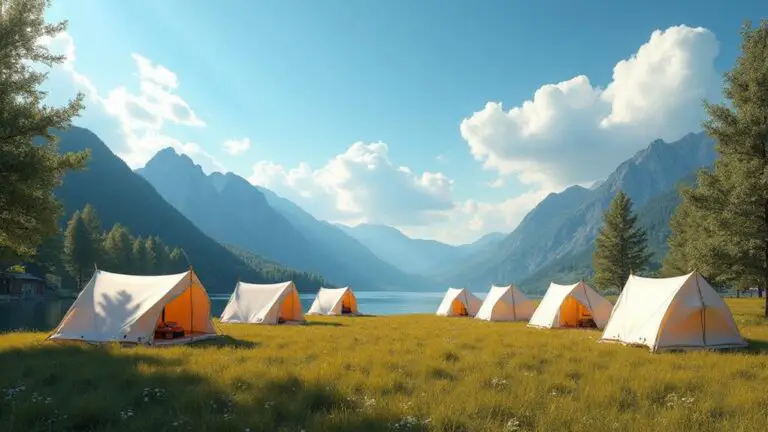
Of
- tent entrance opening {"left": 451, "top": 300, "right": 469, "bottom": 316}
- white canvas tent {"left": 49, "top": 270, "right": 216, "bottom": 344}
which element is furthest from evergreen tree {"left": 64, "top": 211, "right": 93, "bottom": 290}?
→ white canvas tent {"left": 49, "top": 270, "right": 216, "bottom": 344}

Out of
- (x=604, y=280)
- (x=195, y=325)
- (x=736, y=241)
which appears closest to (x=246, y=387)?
(x=195, y=325)

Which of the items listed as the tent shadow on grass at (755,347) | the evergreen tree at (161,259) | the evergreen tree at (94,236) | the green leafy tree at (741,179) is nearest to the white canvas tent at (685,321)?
the tent shadow on grass at (755,347)

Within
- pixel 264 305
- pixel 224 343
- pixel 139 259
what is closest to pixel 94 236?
pixel 139 259

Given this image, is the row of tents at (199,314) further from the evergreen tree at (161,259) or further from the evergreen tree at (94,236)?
the evergreen tree at (161,259)

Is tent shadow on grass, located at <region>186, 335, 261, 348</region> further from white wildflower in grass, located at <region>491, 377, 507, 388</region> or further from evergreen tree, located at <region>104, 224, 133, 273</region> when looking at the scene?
evergreen tree, located at <region>104, 224, 133, 273</region>

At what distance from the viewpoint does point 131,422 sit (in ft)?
22.3

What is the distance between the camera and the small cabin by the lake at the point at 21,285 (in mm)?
76500

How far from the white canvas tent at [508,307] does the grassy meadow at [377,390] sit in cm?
2014

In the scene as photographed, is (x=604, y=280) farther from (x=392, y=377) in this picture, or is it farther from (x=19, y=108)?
(x=19, y=108)

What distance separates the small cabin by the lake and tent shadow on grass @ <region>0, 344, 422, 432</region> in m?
82.5

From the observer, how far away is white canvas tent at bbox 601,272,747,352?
15219mm

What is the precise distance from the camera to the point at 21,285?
260 ft

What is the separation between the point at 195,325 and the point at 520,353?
13.3 m

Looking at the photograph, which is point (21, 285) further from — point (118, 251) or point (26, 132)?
point (26, 132)
